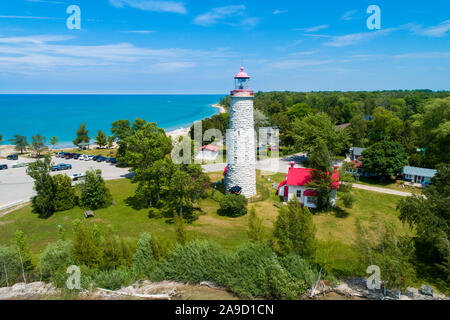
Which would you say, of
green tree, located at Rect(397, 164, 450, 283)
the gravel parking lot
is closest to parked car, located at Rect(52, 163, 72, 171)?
the gravel parking lot

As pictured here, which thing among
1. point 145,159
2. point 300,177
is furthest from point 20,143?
point 300,177

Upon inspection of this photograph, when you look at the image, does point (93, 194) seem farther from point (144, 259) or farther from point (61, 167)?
point (61, 167)

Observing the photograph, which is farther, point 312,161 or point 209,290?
point 312,161

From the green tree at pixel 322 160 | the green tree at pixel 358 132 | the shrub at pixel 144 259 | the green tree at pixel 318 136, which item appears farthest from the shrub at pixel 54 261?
the green tree at pixel 358 132

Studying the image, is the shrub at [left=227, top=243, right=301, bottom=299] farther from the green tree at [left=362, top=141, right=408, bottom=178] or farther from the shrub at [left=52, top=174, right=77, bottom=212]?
the green tree at [left=362, top=141, right=408, bottom=178]

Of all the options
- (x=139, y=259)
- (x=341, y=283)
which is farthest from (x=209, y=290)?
(x=341, y=283)

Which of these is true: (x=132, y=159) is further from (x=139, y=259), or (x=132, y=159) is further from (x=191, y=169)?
(x=139, y=259)
